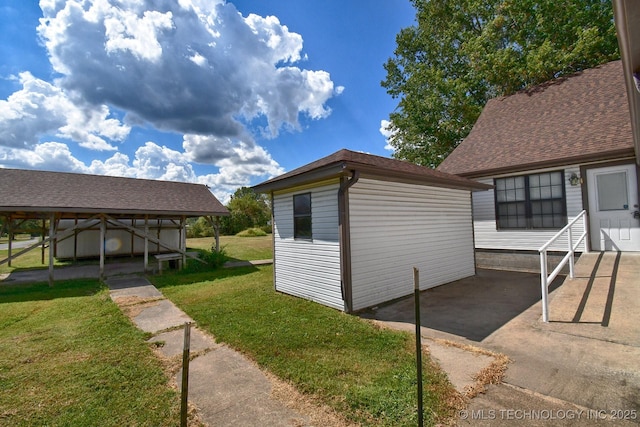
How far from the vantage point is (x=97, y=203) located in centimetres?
1041

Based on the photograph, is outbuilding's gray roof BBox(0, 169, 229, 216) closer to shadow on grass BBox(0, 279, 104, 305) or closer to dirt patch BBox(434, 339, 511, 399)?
shadow on grass BBox(0, 279, 104, 305)

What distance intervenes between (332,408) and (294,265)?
444 cm

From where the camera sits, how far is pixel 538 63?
42.5 feet

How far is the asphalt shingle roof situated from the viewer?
26.0ft

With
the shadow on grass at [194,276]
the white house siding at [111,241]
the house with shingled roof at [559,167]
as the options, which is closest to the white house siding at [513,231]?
the house with shingled roof at [559,167]

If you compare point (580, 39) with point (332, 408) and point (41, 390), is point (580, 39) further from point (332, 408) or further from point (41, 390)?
point (41, 390)

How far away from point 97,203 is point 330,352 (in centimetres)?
1104

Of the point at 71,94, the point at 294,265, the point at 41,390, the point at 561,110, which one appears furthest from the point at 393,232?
the point at 71,94

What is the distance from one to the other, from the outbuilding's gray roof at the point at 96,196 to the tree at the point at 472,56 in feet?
43.7

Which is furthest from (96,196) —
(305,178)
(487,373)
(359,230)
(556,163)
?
(556,163)

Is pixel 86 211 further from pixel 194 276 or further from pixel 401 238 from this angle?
pixel 401 238

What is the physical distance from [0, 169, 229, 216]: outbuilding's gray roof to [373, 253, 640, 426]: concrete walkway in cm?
1032

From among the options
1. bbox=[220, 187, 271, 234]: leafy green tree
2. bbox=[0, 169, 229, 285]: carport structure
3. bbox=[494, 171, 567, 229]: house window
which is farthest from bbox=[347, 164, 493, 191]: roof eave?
bbox=[220, 187, 271, 234]: leafy green tree

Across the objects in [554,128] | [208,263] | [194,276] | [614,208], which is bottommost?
[194,276]
